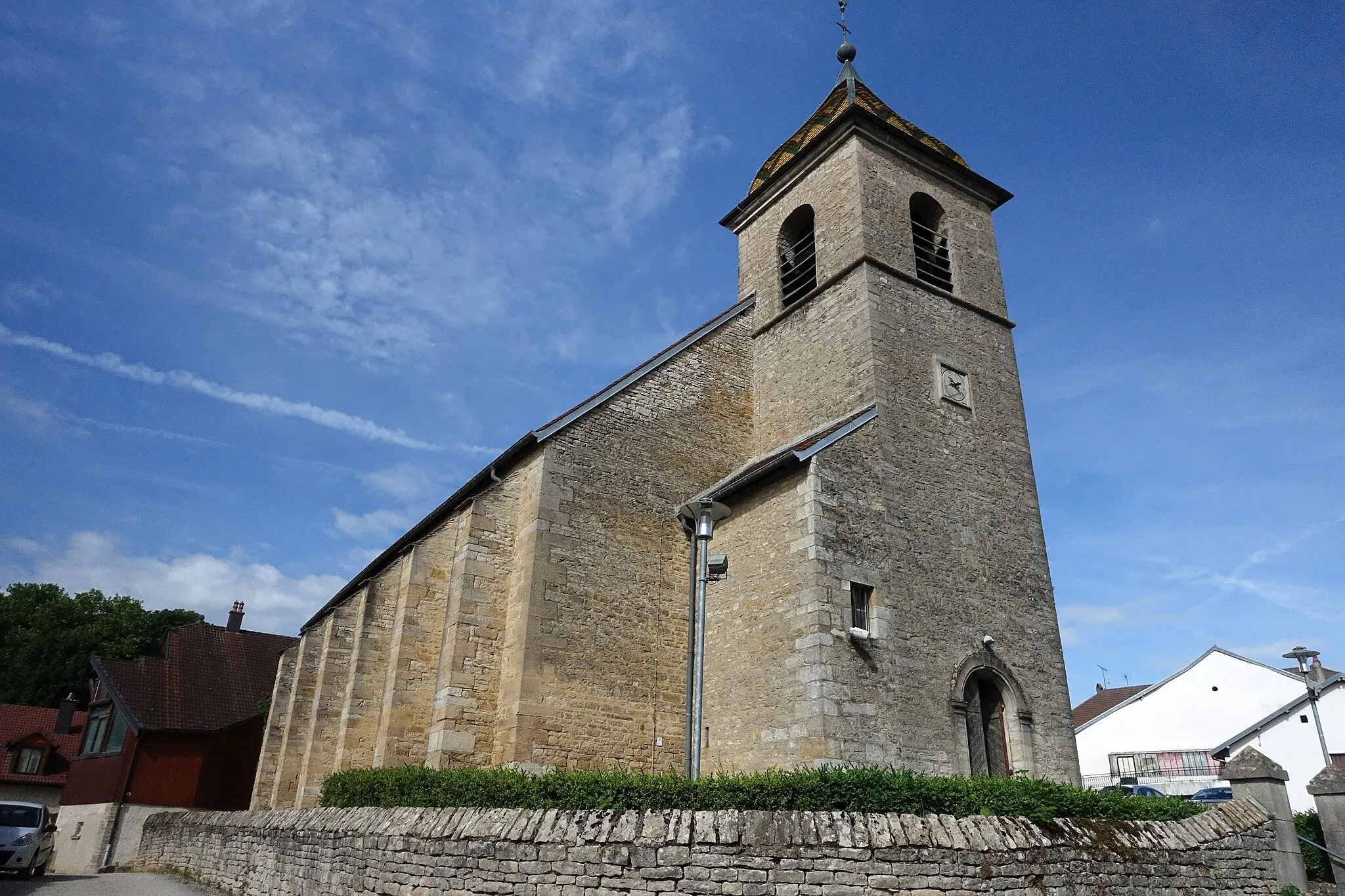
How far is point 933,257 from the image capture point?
706 inches

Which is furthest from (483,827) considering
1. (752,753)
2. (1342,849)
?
(1342,849)

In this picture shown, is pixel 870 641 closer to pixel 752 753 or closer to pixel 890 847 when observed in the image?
pixel 752 753

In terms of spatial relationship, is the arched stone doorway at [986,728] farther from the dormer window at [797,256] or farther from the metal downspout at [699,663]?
the dormer window at [797,256]

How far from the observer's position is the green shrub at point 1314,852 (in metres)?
12.0

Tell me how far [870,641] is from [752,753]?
7.53 feet

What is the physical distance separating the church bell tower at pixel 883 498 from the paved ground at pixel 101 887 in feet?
Answer: 30.6

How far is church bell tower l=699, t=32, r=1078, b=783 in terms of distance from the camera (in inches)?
480

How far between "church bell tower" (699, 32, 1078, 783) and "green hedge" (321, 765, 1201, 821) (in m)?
2.96

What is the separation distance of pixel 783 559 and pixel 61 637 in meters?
39.6

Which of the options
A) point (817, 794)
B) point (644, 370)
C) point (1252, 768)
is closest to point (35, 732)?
point (644, 370)

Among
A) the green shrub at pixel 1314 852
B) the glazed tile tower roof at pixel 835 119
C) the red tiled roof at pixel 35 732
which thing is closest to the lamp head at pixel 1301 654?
the green shrub at pixel 1314 852

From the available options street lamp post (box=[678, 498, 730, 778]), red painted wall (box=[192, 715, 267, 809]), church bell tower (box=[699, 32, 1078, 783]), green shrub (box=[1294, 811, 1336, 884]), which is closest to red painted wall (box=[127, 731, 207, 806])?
red painted wall (box=[192, 715, 267, 809])

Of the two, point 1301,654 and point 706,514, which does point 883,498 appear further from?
point 1301,654

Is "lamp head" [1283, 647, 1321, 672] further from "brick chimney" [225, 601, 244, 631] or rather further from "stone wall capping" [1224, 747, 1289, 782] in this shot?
"brick chimney" [225, 601, 244, 631]
